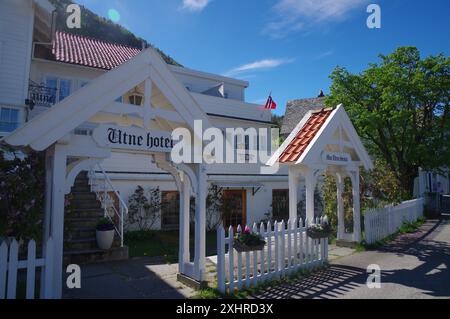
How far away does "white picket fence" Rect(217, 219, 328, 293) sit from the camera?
5.98m

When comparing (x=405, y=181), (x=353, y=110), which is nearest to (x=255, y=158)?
(x=353, y=110)

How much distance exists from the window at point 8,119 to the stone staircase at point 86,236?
10.1 feet

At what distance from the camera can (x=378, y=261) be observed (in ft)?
28.4

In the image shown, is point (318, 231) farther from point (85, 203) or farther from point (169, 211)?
point (169, 211)

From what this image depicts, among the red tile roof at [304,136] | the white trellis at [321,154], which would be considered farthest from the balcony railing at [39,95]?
the red tile roof at [304,136]

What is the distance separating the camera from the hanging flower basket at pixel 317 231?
7652mm

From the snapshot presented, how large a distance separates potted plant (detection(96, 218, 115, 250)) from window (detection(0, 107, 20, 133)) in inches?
209

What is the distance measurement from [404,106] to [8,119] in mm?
18389

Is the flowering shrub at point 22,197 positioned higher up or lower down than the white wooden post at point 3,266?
higher up

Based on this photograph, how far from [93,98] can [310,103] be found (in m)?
29.5

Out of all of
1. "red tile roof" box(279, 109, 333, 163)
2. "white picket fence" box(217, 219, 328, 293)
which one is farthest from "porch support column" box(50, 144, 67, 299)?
"red tile roof" box(279, 109, 333, 163)

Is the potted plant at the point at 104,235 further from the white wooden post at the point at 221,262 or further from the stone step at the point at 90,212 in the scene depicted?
the white wooden post at the point at 221,262

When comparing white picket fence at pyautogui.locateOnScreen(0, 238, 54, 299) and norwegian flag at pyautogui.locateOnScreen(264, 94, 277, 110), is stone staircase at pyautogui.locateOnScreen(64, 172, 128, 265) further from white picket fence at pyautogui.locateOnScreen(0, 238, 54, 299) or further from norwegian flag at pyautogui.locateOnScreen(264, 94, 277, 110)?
norwegian flag at pyautogui.locateOnScreen(264, 94, 277, 110)

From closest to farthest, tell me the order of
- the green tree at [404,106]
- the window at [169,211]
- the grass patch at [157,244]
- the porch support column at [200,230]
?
the porch support column at [200,230] → the grass patch at [157,244] → the window at [169,211] → the green tree at [404,106]
